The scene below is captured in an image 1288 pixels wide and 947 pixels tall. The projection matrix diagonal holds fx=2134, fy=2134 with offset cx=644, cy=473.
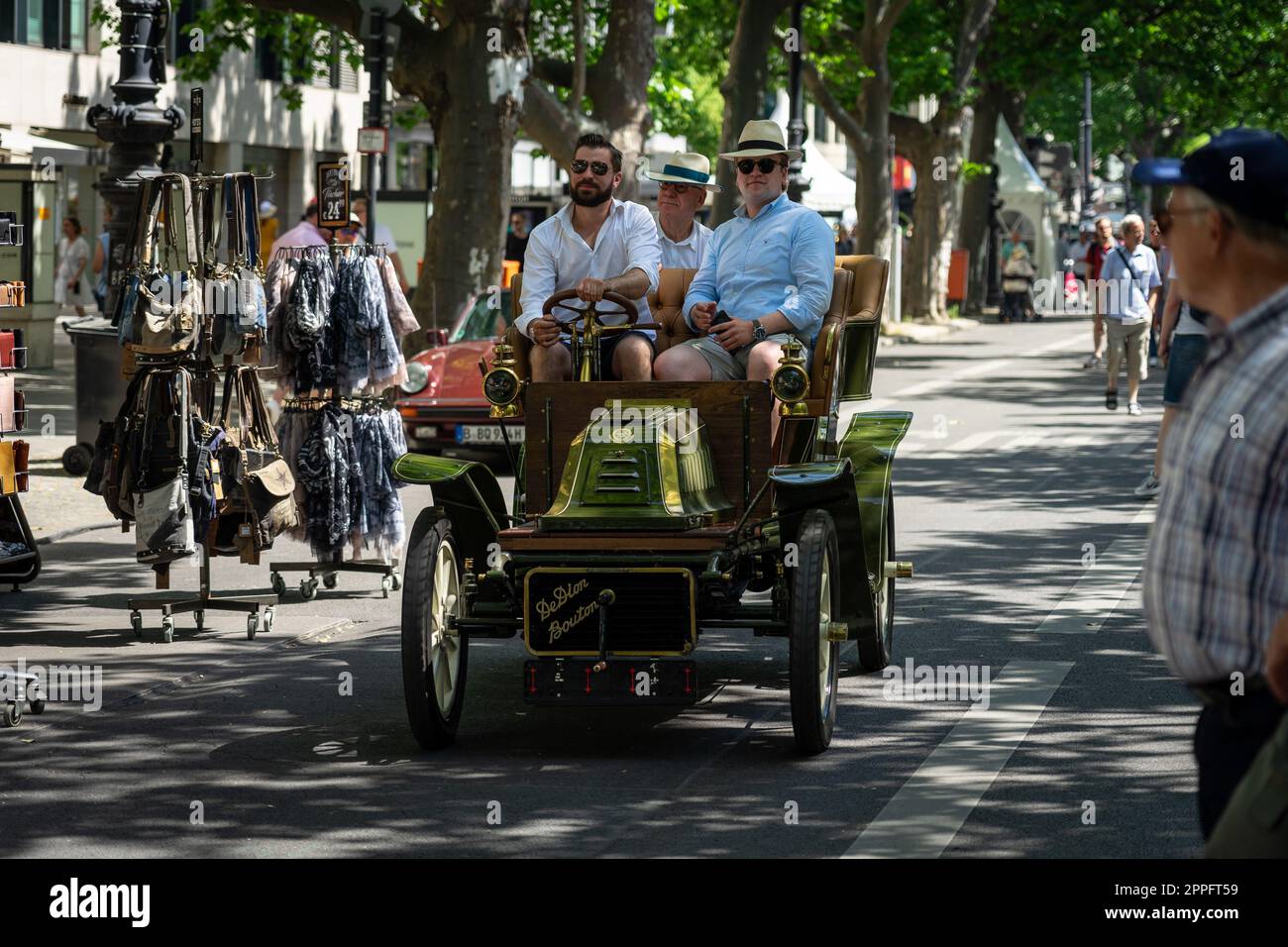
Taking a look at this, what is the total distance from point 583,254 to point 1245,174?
525 centimetres

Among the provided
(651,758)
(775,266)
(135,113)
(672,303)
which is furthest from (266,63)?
(651,758)

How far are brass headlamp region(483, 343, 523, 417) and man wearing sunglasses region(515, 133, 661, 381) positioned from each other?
267mm

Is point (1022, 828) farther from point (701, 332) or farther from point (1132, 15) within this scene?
point (1132, 15)

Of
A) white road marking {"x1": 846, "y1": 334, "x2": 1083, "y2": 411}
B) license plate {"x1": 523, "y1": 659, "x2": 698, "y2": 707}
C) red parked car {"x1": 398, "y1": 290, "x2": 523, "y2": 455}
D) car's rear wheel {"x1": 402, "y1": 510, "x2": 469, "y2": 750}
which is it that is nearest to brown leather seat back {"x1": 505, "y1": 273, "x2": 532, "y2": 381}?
car's rear wheel {"x1": 402, "y1": 510, "x2": 469, "y2": 750}

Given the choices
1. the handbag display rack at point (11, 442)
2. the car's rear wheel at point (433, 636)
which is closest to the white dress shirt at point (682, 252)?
the car's rear wheel at point (433, 636)

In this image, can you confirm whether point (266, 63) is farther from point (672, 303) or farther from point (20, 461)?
point (672, 303)

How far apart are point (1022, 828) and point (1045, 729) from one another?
154 centimetres

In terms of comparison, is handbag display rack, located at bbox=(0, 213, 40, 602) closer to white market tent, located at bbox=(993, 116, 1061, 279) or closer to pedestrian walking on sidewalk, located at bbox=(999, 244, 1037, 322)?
pedestrian walking on sidewalk, located at bbox=(999, 244, 1037, 322)

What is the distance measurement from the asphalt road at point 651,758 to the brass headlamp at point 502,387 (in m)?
1.18

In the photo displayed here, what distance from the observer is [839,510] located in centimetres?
808

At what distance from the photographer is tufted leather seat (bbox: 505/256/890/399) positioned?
8.61m

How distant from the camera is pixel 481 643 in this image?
998cm

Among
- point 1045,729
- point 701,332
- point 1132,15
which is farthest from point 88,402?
point 1132,15
